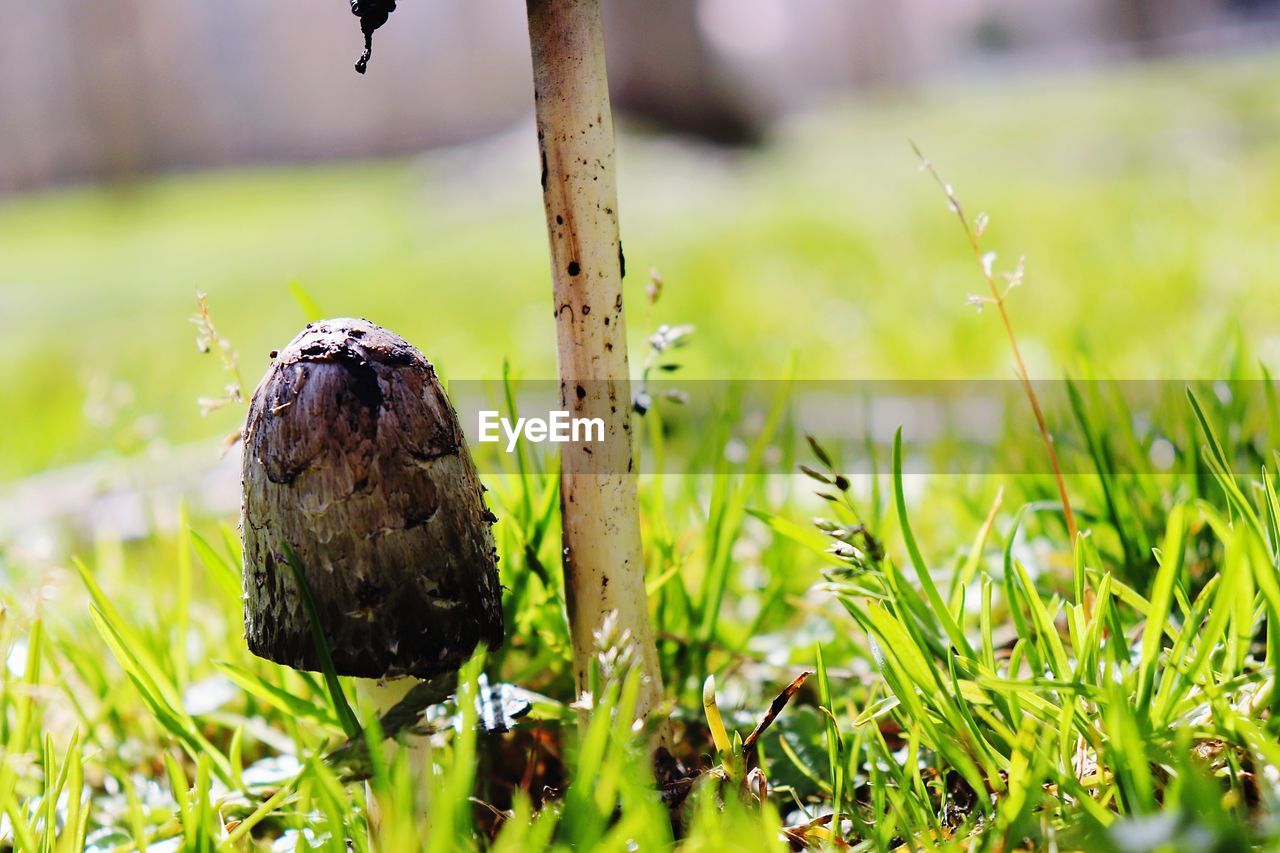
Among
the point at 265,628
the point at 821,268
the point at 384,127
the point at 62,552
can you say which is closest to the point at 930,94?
the point at 384,127

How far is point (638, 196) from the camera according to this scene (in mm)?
8148

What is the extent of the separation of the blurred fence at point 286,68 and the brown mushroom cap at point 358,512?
1489 centimetres

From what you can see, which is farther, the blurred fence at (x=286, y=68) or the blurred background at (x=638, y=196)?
the blurred fence at (x=286, y=68)

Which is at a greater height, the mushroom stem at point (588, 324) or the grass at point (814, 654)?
the mushroom stem at point (588, 324)

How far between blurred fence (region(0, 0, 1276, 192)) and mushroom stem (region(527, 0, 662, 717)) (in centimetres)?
1476

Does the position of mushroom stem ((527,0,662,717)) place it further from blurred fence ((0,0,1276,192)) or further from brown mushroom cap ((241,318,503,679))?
blurred fence ((0,0,1276,192))

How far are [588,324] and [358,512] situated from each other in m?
0.29

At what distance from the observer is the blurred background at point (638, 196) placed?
11.3 feet

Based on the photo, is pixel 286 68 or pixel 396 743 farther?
pixel 286 68

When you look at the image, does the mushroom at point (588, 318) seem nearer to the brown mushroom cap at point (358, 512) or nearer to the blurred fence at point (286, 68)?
the brown mushroom cap at point (358, 512)

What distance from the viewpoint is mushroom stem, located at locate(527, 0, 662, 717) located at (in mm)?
1009

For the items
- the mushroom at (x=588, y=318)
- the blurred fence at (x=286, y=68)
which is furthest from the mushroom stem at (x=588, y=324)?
the blurred fence at (x=286, y=68)

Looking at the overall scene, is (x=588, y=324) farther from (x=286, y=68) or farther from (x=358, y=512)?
(x=286, y=68)

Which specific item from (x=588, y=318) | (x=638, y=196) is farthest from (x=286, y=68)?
(x=588, y=318)
